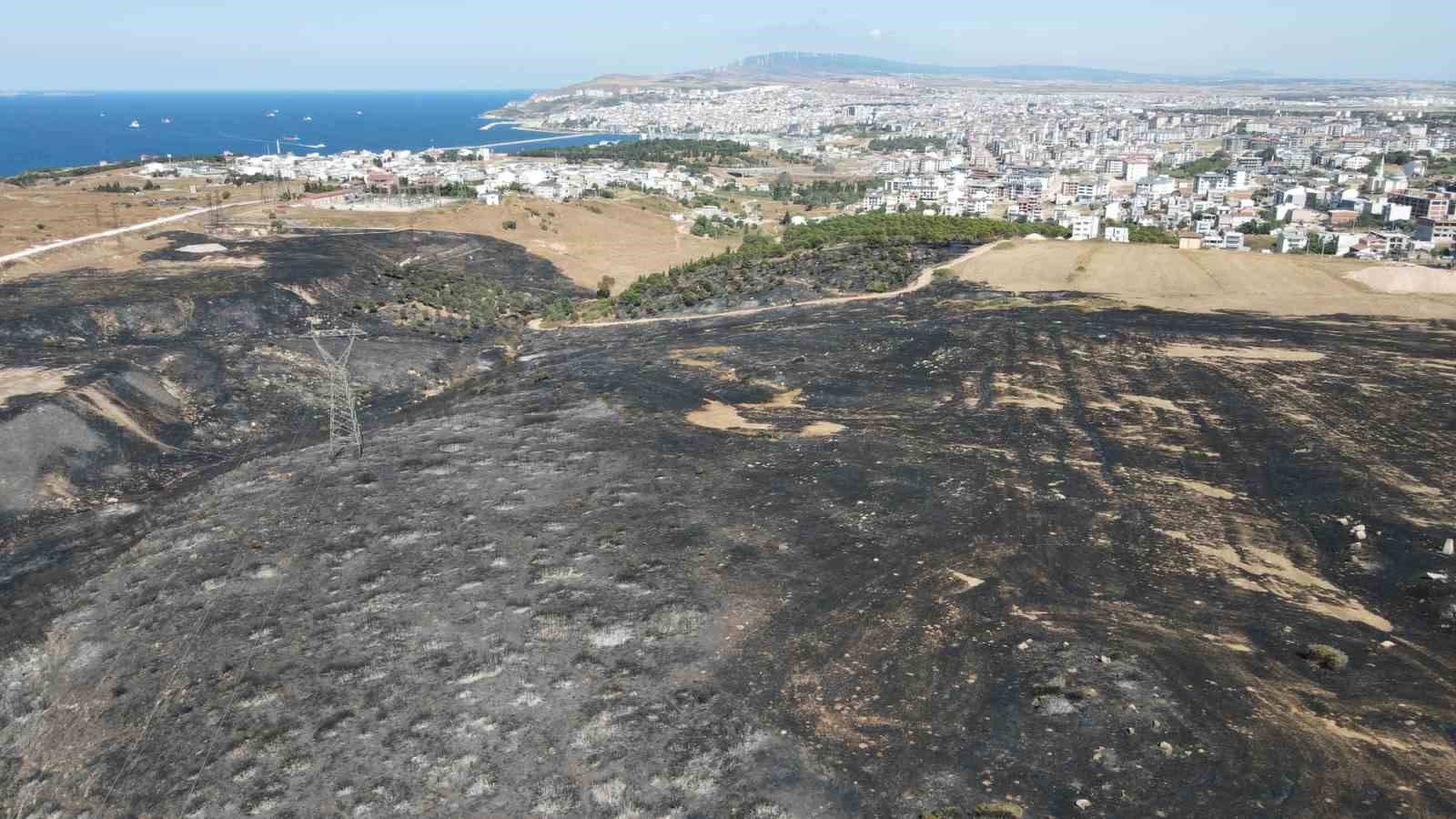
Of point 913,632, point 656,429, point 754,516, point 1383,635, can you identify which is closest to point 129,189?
point 656,429

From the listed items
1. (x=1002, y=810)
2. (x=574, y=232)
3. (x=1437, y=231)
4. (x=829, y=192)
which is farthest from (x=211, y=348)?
(x=1437, y=231)

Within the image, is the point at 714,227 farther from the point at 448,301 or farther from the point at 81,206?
the point at 81,206

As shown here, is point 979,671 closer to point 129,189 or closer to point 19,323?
point 19,323

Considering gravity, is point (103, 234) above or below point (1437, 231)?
above

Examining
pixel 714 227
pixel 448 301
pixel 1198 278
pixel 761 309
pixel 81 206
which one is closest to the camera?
pixel 761 309

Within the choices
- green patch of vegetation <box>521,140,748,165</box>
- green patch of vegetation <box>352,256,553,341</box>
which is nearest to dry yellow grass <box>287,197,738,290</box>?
green patch of vegetation <box>352,256,553,341</box>

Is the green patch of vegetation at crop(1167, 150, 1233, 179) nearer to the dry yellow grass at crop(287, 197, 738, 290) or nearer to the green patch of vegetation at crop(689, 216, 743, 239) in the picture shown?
the green patch of vegetation at crop(689, 216, 743, 239)

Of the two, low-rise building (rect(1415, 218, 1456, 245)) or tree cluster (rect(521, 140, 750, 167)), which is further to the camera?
tree cluster (rect(521, 140, 750, 167))
